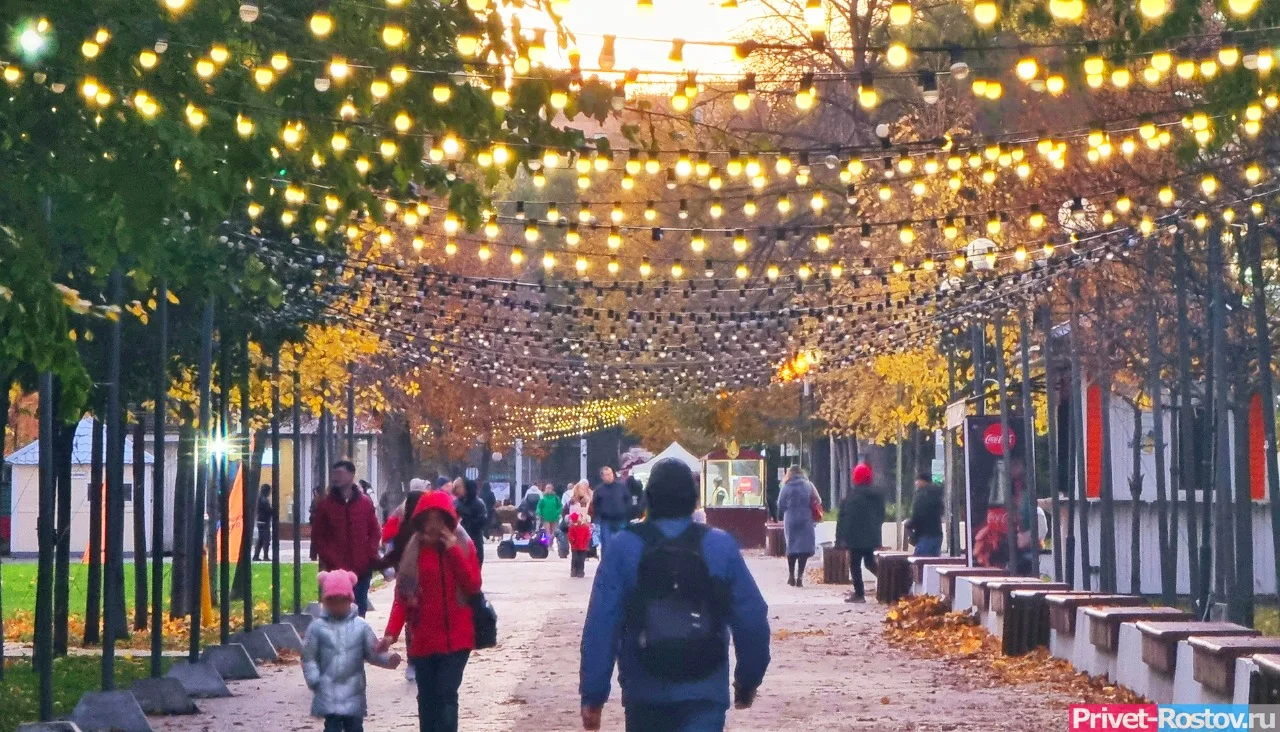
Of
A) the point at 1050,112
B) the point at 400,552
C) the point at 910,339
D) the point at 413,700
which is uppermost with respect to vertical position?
the point at 1050,112

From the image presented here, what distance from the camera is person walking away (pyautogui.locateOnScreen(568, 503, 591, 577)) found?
35.7 metres

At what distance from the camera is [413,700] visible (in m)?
15.9

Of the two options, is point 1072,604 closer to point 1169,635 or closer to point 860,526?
point 1169,635

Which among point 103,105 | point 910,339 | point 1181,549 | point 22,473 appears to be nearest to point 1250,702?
point 103,105

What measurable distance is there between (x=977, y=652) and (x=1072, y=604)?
7.48 feet

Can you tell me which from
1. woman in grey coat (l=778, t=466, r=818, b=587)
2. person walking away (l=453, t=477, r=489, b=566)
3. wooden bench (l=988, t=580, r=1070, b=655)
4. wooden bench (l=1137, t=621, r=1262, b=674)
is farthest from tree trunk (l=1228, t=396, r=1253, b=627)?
woman in grey coat (l=778, t=466, r=818, b=587)

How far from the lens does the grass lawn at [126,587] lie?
30570 mm

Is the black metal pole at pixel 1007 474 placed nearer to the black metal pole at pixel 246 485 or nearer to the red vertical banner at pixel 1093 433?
the red vertical banner at pixel 1093 433

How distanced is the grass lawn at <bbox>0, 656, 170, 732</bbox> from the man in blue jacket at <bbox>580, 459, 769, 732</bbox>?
758cm

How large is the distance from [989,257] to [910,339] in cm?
729

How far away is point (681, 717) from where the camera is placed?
293 inches

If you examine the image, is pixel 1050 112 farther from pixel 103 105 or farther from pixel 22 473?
pixel 22 473

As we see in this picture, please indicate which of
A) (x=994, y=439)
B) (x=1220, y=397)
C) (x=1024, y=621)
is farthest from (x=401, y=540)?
(x=994, y=439)

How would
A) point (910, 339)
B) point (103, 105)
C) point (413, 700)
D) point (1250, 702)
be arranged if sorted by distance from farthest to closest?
point (910, 339)
point (413, 700)
point (103, 105)
point (1250, 702)
